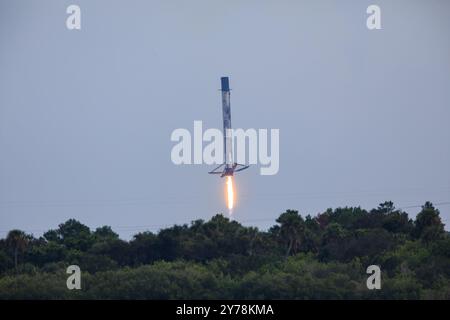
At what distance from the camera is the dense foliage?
102m

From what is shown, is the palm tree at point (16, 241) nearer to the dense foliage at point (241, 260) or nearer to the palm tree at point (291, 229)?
the dense foliage at point (241, 260)

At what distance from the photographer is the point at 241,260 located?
10800cm

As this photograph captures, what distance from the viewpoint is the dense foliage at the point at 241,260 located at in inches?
3996

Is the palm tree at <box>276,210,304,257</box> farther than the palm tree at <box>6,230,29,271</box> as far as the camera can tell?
No

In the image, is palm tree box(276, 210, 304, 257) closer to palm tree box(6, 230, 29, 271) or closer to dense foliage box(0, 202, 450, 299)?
dense foliage box(0, 202, 450, 299)

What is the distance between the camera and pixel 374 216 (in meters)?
118

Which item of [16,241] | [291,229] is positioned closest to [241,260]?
[291,229]

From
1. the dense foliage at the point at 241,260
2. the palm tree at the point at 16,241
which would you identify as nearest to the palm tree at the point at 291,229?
the dense foliage at the point at 241,260

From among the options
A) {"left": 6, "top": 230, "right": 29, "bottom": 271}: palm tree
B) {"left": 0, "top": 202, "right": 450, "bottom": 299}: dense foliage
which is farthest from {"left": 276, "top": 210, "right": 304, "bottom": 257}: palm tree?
{"left": 6, "top": 230, "right": 29, "bottom": 271}: palm tree

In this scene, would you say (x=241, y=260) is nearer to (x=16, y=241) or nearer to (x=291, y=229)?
(x=291, y=229)
